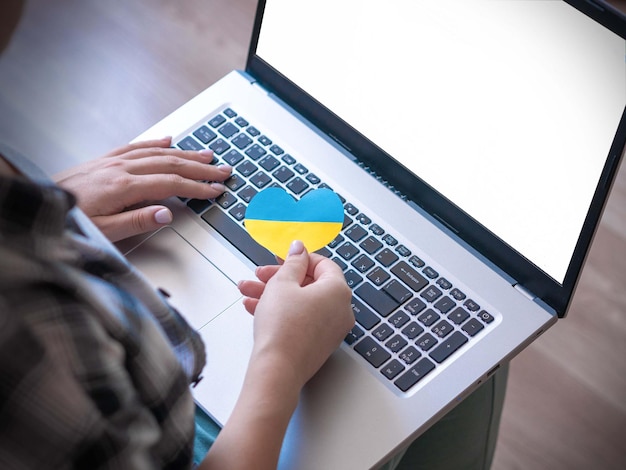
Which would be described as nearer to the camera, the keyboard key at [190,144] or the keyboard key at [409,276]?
the keyboard key at [409,276]

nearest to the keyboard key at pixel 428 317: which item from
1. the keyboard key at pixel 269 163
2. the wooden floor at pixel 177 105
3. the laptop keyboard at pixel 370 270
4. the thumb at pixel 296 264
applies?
the laptop keyboard at pixel 370 270

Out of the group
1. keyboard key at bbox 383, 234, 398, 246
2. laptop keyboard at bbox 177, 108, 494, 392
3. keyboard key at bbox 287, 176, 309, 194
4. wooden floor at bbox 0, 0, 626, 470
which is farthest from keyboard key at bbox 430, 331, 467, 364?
wooden floor at bbox 0, 0, 626, 470

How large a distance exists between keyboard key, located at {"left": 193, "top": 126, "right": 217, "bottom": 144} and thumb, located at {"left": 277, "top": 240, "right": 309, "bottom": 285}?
19 centimetres

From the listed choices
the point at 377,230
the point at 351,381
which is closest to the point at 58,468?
the point at 351,381

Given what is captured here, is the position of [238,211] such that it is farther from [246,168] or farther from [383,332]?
[383,332]

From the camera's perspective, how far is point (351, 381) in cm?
71

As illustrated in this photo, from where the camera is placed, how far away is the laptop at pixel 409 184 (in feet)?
2.19

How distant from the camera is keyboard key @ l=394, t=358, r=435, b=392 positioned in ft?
2.31

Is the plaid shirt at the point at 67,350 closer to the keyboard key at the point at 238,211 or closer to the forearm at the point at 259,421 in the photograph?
the forearm at the point at 259,421

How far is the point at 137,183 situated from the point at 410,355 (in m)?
0.30

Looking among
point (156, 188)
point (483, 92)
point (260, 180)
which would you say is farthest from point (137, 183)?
point (483, 92)

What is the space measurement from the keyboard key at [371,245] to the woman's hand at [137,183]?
0.49 ft

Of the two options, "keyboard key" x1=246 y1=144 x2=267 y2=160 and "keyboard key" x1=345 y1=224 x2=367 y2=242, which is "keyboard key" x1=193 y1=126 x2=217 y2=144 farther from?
"keyboard key" x1=345 y1=224 x2=367 y2=242

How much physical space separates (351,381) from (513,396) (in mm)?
515
